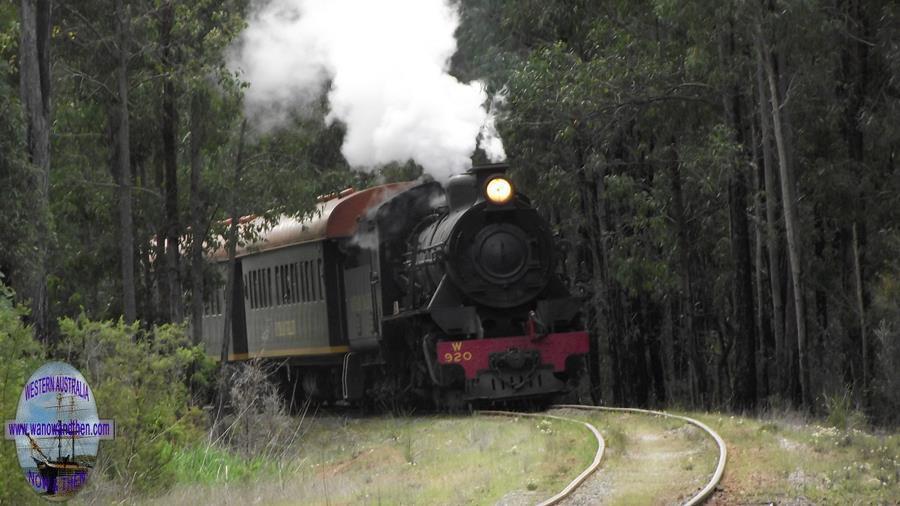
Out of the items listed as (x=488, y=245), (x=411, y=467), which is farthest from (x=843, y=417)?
(x=488, y=245)

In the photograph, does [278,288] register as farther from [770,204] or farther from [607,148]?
[770,204]

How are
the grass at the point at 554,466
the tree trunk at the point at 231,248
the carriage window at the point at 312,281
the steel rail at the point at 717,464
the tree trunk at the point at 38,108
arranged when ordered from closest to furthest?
1. the steel rail at the point at 717,464
2. the grass at the point at 554,466
3. the tree trunk at the point at 38,108
4. the carriage window at the point at 312,281
5. the tree trunk at the point at 231,248

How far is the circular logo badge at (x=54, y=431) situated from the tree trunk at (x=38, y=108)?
395 inches

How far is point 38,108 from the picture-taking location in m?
19.4

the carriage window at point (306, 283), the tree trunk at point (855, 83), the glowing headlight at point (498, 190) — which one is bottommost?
the carriage window at point (306, 283)

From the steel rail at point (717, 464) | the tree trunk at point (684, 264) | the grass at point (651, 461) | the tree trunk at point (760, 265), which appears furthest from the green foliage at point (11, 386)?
the tree trunk at point (684, 264)

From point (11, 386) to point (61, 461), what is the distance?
289 centimetres

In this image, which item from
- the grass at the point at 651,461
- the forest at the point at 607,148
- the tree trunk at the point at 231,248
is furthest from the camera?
the tree trunk at the point at 231,248

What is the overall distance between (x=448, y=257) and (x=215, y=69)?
294 inches

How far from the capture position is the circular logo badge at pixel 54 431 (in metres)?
7.67

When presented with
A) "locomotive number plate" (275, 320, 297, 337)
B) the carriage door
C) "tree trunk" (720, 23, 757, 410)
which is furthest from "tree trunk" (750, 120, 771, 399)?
"locomotive number plate" (275, 320, 297, 337)

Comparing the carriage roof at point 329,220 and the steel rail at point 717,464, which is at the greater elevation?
the carriage roof at point 329,220

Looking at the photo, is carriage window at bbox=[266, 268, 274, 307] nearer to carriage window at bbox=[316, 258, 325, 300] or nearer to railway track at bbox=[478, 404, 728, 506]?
carriage window at bbox=[316, 258, 325, 300]

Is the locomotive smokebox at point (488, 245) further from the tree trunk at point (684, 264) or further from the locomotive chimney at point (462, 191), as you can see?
the tree trunk at point (684, 264)
